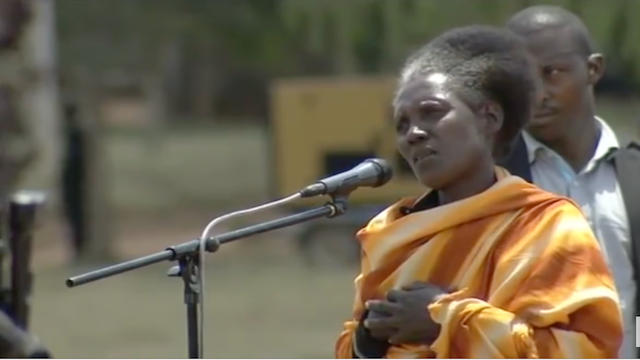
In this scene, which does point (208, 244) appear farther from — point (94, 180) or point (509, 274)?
point (94, 180)

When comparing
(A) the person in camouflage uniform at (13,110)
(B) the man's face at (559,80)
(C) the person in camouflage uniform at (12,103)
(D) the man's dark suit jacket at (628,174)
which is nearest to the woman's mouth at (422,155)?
(D) the man's dark suit jacket at (628,174)

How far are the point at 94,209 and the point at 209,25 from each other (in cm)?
290

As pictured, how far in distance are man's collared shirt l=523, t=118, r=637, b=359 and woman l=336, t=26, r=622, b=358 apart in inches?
28.4

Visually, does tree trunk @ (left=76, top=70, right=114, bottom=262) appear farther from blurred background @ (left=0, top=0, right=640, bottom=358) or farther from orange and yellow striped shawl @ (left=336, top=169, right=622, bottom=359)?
orange and yellow striped shawl @ (left=336, top=169, right=622, bottom=359)

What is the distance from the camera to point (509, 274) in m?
2.50

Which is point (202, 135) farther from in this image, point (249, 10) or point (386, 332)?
point (386, 332)

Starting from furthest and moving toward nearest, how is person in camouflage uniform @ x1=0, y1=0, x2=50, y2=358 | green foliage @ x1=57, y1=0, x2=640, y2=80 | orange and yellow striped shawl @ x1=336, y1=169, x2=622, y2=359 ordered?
person in camouflage uniform @ x1=0, y1=0, x2=50, y2=358, green foliage @ x1=57, y1=0, x2=640, y2=80, orange and yellow striped shawl @ x1=336, y1=169, x2=622, y2=359

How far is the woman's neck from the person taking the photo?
2625mm

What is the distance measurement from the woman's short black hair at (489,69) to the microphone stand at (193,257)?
0.94 feet

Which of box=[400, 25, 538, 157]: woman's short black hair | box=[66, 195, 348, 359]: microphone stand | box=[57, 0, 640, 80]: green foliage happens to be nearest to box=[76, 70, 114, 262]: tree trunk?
box=[57, 0, 640, 80]: green foliage

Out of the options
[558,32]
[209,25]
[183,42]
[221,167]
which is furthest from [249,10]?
[558,32]

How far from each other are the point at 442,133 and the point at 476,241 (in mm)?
190

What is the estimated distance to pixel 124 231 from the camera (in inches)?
A: 816

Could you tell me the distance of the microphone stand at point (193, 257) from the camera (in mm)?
2734
